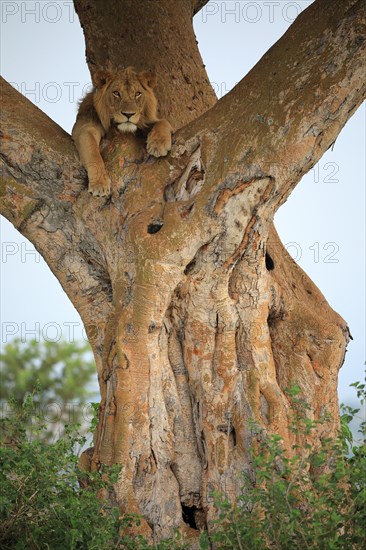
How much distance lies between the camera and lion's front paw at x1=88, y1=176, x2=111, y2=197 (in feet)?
23.9

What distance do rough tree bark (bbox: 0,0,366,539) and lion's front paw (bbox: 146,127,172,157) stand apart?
0.12 m

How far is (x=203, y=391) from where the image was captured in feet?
24.0

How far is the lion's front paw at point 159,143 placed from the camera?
7328 mm

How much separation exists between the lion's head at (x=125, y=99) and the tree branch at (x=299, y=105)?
0.74m

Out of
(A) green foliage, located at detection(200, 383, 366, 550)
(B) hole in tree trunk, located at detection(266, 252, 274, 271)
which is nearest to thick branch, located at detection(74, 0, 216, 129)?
Result: (B) hole in tree trunk, located at detection(266, 252, 274, 271)

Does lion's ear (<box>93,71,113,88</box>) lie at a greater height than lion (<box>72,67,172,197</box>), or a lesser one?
greater

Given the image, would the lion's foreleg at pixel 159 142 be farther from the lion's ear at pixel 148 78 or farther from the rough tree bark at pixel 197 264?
the lion's ear at pixel 148 78

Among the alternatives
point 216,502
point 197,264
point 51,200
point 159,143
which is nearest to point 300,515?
point 216,502

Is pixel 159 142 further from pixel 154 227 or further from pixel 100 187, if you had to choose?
pixel 154 227

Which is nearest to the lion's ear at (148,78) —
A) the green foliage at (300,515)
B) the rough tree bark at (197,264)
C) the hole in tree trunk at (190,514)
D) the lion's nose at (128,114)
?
the lion's nose at (128,114)

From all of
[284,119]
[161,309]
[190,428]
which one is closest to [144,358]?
[161,309]

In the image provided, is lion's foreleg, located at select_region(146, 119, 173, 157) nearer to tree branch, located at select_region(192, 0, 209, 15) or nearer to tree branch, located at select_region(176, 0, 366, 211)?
tree branch, located at select_region(176, 0, 366, 211)

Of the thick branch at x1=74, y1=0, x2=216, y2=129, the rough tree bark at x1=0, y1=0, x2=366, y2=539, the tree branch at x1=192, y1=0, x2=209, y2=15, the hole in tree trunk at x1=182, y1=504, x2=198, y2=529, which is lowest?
the hole in tree trunk at x1=182, y1=504, x2=198, y2=529

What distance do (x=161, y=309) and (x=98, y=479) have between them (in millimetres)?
1448
